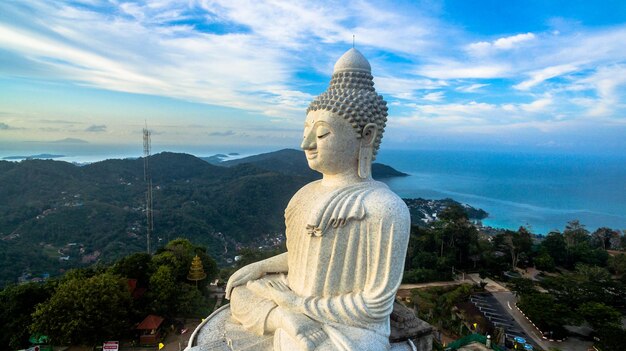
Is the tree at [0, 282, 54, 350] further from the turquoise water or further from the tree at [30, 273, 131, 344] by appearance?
the turquoise water

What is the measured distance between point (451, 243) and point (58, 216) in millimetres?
29493

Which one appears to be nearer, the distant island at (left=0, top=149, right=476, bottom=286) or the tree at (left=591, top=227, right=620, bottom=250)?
the distant island at (left=0, top=149, right=476, bottom=286)

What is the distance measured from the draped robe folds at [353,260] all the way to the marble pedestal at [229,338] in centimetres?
22

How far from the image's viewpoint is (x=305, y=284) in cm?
529

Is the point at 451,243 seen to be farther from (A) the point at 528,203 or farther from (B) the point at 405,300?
(A) the point at 528,203

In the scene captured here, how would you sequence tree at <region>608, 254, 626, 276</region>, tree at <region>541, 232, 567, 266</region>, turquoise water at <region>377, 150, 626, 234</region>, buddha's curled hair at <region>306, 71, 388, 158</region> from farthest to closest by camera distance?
turquoise water at <region>377, 150, 626, 234</region>, tree at <region>541, 232, 567, 266</region>, tree at <region>608, 254, 626, 276</region>, buddha's curled hair at <region>306, 71, 388, 158</region>

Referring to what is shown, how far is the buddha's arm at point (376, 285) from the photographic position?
473 centimetres

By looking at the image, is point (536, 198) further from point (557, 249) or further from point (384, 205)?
point (384, 205)

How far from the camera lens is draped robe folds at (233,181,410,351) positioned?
473 cm

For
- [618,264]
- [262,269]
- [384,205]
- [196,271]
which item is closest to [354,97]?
[384,205]

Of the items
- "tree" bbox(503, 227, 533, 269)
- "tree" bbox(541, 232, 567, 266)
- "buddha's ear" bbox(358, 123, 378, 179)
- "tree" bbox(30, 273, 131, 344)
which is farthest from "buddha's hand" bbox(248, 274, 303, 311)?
"tree" bbox(541, 232, 567, 266)

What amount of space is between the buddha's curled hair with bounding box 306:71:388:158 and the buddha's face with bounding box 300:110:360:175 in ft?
0.33

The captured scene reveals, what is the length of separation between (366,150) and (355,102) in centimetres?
71

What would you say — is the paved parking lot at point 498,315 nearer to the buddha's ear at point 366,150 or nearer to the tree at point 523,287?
the tree at point 523,287
